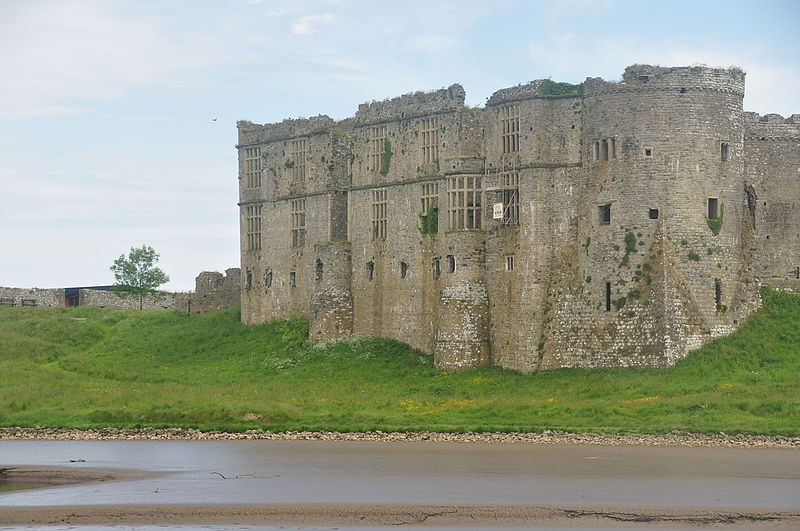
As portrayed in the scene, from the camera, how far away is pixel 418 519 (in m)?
40.1

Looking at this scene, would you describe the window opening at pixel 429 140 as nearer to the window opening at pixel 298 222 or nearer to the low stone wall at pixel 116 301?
the window opening at pixel 298 222

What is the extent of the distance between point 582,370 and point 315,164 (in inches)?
1001

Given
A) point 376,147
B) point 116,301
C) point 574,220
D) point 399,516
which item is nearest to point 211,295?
point 116,301

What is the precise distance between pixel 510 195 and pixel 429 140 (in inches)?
306

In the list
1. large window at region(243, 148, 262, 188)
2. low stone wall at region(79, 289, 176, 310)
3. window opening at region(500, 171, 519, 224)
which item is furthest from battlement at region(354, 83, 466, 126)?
low stone wall at region(79, 289, 176, 310)

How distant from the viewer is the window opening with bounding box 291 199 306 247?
89.7 m

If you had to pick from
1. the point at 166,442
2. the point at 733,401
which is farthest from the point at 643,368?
the point at 166,442

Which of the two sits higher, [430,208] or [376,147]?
[376,147]

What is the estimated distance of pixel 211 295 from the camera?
328 feet

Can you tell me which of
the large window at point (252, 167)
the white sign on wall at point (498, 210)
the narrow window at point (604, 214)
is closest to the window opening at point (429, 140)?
the white sign on wall at point (498, 210)

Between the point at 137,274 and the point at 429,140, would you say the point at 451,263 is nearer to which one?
the point at 429,140

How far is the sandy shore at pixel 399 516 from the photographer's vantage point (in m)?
39.2

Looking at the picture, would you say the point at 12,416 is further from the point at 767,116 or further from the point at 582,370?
the point at 767,116

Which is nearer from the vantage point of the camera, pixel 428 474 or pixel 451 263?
pixel 428 474
